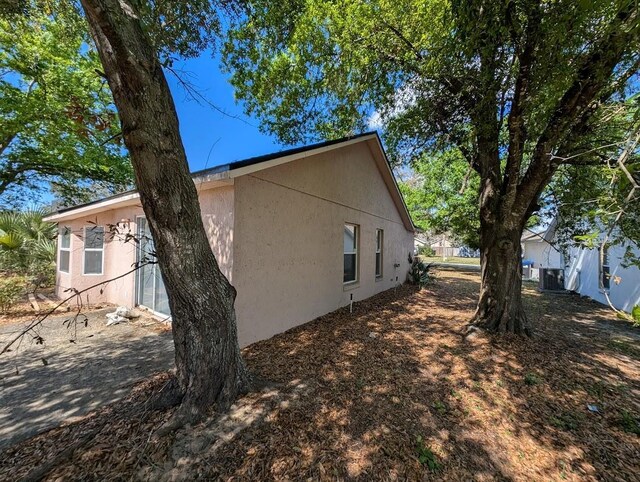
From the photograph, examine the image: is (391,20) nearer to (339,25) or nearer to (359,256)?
(339,25)

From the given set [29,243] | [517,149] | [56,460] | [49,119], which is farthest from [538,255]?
[29,243]

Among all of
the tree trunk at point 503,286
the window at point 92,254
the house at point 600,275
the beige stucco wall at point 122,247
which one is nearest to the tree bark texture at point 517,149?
the tree trunk at point 503,286

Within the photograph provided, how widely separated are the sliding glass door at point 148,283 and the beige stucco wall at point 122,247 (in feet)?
0.58

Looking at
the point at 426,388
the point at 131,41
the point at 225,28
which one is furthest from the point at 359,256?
the point at 131,41

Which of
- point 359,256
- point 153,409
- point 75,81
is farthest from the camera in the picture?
point 75,81

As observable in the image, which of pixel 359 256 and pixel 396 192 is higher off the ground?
pixel 396 192

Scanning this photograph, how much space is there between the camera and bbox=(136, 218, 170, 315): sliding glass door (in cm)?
605

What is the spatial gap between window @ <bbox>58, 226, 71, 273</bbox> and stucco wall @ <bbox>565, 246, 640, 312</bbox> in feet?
47.9

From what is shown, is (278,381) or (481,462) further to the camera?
(278,381)

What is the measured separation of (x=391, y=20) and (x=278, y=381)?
654 cm

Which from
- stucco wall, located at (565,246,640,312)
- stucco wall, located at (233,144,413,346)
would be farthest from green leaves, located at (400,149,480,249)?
stucco wall, located at (233,144,413,346)

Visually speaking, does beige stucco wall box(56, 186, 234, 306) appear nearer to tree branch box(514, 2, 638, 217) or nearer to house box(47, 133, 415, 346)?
→ house box(47, 133, 415, 346)

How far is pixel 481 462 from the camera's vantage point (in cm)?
232

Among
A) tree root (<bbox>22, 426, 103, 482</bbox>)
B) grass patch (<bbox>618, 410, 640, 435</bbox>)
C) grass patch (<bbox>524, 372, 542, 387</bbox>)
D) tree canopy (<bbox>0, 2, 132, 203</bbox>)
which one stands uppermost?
tree canopy (<bbox>0, 2, 132, 203</bbox>)
